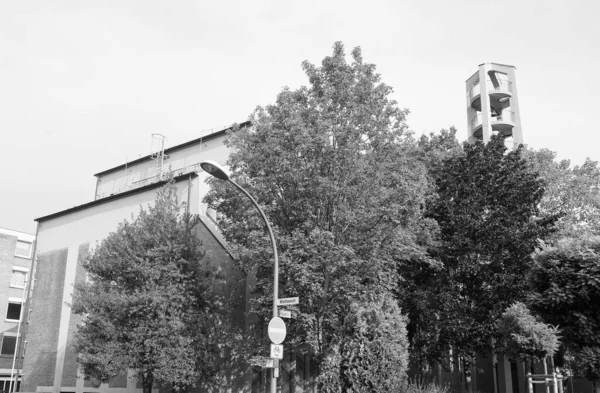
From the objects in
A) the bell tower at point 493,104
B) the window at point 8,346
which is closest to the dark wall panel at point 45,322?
the window at point 8,346

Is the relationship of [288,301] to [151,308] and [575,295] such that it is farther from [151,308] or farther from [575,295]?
[575,295]

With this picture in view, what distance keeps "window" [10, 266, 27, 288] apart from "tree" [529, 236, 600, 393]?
46.1 meters

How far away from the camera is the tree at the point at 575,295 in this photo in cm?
1767

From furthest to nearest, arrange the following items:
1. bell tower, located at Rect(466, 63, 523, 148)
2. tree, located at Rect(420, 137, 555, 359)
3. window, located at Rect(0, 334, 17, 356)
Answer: window, located at Rect(0, 334, 17, 356) < bell tower, located at Rect(466, 63, 523, 148) < tree, located at Rect(420, 137, 555, 359)

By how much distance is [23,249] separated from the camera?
2041 inches

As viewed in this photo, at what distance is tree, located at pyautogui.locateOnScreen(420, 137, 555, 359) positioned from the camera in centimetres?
2447

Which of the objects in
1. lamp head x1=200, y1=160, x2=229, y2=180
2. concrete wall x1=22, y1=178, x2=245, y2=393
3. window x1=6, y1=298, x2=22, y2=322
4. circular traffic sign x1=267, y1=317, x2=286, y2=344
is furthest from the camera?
window x1=6, y1=298, x2=22, y2=322

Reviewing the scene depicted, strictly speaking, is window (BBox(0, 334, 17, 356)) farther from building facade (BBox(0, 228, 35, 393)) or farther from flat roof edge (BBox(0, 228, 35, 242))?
flat roof edge (BBox(0, 228, 35, 242))

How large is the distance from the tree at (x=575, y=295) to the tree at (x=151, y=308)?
42.7 ft

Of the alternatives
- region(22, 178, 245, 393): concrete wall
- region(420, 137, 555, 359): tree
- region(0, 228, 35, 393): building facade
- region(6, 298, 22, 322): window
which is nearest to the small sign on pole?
region(420, 137, 555, 359): tree

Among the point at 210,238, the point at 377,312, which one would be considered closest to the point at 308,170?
the point at 377,312

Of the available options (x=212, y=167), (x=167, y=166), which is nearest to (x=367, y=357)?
(x=212, y=167)

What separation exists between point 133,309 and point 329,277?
26.1ft

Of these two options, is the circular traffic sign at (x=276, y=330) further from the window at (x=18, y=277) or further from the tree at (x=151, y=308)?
the window at (x=18, y=277)
